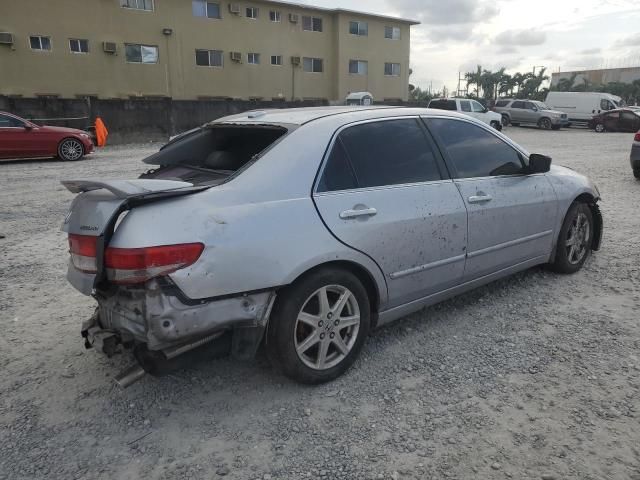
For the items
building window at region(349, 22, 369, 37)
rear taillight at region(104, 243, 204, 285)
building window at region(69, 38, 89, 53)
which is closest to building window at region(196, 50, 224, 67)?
building window at region(69, 38, 89, 53)

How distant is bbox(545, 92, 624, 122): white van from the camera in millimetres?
30297

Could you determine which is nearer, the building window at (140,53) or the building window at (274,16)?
the building window at (140,53)

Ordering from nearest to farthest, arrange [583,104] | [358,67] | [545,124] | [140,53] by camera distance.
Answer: [140,53]
[545,124]
[583,104]
[358,67]

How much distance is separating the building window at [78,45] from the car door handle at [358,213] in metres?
26.7

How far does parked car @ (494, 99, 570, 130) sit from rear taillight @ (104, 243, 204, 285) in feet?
102

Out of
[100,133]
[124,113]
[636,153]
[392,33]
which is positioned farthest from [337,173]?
[392,33]

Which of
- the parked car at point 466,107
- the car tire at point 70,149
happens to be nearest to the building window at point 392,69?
the parked car at point 466,107

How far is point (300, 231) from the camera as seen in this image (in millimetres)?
A: 2652

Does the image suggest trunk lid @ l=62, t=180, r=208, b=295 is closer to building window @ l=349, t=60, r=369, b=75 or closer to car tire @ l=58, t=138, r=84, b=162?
car tire @ l=58, t=138, r=84, b=162

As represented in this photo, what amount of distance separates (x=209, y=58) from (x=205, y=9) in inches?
104

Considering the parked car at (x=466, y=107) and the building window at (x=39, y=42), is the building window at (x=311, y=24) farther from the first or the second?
the building window at (x=39, y=42)

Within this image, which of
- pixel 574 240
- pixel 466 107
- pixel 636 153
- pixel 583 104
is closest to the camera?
pixel 574 240

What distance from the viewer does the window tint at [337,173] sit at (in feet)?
9.44

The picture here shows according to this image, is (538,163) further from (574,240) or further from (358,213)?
(358,213)
